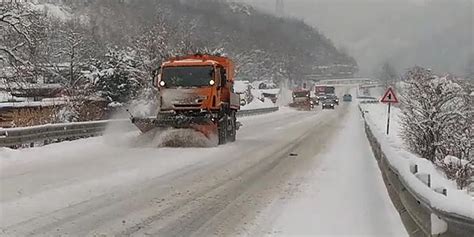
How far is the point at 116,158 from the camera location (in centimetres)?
1741

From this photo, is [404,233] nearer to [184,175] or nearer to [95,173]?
[184,175]

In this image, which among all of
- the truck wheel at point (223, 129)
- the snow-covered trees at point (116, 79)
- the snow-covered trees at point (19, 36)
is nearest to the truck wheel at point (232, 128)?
the truck wheel at point (223, 129)

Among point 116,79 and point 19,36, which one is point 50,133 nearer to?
point 19,36

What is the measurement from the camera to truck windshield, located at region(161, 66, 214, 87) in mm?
22609

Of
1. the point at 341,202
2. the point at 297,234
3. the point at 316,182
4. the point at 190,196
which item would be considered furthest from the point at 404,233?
the point at 316,182

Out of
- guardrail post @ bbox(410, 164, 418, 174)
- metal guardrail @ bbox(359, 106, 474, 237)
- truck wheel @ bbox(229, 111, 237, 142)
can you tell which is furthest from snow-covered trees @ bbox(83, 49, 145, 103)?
guardrail post @ bbox(410, 164, 418, 174)

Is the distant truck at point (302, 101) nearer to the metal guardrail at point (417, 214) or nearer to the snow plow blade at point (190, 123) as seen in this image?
the snow plow blade at point (190, 123)

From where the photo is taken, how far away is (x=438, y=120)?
110 feet

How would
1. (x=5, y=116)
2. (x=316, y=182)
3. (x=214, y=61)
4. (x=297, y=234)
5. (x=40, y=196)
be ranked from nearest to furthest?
(x=297, y=234), (x=40, y=196), (x=316, y=182), (x=214, y=61), (x=5, y=116)

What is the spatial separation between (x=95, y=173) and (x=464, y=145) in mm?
23805

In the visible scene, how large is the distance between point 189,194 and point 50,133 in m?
11.2

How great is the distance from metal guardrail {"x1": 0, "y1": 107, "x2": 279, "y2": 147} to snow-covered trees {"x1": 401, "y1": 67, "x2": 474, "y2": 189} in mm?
15841

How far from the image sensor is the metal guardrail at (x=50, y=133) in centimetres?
1861

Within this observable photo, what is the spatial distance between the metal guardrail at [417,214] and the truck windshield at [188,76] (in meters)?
12.0
